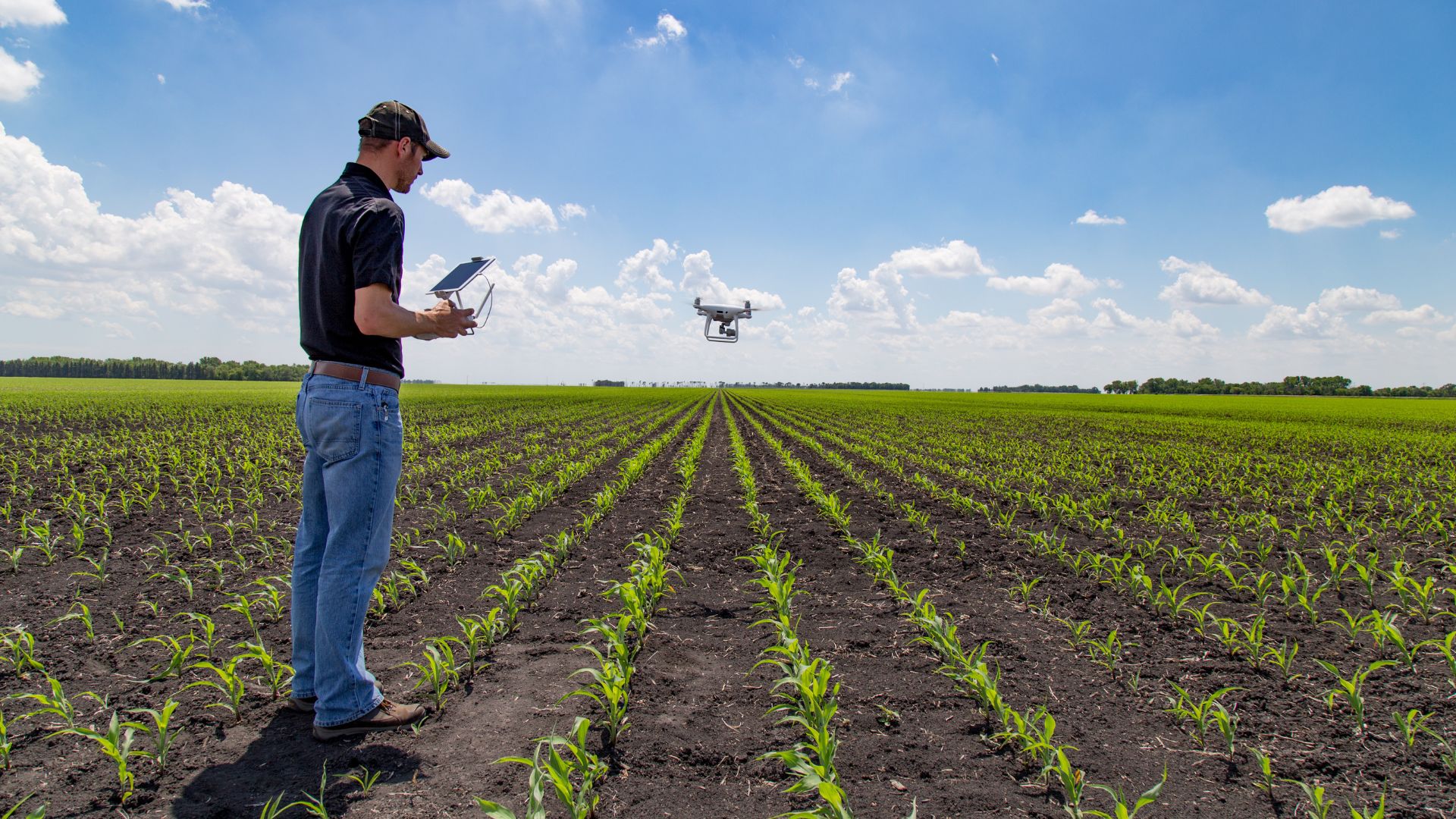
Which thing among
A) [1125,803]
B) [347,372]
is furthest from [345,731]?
[1125,803]

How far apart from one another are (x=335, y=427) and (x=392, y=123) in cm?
145

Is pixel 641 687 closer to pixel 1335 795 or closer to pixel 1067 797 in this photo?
pixel 1067 797

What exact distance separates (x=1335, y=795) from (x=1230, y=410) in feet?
159

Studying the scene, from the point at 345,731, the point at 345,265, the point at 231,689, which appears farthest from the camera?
the point at 231,689

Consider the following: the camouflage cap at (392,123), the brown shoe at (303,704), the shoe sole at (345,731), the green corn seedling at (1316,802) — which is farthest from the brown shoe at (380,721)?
the green corn seedling at (1316,802)

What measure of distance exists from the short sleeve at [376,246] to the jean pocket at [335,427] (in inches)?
21.0

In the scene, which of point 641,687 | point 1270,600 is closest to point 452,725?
point 641,687

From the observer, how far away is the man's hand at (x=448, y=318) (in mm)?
2920

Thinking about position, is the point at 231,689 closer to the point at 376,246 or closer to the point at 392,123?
the point at 376,246

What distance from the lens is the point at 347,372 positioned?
9.46 feet

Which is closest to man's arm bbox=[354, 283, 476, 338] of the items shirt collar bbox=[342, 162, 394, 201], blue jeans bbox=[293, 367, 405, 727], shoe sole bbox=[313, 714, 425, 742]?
blue jeans bbox=[293, 367, 405, 727]

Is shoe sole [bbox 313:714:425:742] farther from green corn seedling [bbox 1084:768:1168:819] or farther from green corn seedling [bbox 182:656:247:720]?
green corn seedling [bbox 1084:768:1168:819]

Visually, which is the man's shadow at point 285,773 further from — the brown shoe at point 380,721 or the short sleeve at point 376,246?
the short sleeve at point 376,246

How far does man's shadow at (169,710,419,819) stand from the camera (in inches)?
102
